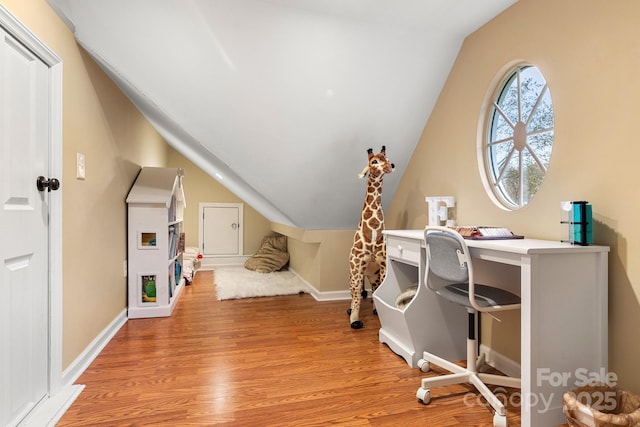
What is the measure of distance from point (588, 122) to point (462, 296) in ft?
3.21

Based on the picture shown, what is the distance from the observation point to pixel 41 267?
60.4 inches

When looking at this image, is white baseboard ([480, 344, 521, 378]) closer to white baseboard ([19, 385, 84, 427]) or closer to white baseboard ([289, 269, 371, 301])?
white baseboard ([289, 269, 371, 301])

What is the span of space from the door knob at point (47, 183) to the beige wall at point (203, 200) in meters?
3.68

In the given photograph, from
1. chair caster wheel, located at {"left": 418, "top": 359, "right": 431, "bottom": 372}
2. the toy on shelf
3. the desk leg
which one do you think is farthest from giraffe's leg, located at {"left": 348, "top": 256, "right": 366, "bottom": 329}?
the desk leg

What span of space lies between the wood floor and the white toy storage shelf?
12 centimetres

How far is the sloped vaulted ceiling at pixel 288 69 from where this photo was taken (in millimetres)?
1921

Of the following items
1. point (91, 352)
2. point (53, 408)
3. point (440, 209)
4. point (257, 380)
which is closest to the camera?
point (53, 408)

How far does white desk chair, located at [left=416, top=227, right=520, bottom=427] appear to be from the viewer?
1.50 metres

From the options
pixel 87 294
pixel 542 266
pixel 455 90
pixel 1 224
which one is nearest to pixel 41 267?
pixel 1 224

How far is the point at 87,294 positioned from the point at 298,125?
179 cm

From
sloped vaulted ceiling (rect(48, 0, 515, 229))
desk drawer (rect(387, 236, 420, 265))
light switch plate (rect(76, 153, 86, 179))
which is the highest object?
sloped vaulted ceiling (rect(48, 0, 515, 229))

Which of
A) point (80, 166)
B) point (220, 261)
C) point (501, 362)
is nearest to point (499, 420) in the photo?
point (501, 362)

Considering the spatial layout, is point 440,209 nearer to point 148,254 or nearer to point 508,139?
point 508,139

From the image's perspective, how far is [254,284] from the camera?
12.6 ft
